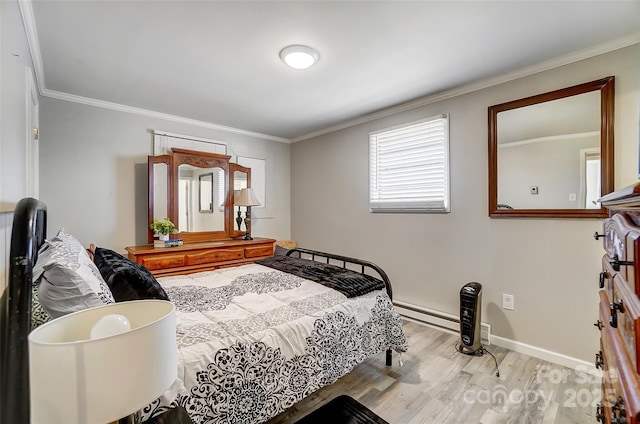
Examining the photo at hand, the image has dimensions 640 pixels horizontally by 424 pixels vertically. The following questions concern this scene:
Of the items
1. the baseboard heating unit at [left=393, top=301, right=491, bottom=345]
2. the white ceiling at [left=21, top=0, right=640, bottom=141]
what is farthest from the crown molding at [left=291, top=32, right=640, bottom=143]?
the baseboard heating unit at [left=393, top=301, right=491, bottom=345]

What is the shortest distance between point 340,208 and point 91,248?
116 inches

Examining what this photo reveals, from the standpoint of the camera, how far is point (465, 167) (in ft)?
9.04

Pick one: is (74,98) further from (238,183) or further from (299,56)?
(299,56)

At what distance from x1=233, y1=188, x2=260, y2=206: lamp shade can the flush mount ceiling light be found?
81.9 inches

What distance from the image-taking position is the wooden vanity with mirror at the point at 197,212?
312 cm

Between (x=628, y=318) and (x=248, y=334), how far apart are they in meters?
1.34

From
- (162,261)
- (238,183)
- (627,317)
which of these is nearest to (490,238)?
(627,317)

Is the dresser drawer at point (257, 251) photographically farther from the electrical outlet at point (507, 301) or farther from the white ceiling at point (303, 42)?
the electrical outlet at point (507, 301)

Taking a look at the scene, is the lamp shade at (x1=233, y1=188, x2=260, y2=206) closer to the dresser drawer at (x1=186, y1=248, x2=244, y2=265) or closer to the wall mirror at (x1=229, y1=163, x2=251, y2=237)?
the wall mirror at (x1=229, y1=163, x2=251, y2=237)

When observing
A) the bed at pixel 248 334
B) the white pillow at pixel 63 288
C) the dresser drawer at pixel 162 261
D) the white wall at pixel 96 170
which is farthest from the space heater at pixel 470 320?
the white wall at pixel 96 170

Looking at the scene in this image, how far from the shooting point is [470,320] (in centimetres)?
236

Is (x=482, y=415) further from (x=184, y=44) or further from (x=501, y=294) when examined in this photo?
(x=184, y=44)

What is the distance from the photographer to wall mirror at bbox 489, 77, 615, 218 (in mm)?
2027

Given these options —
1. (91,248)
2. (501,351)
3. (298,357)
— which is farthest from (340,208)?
(91,248)
